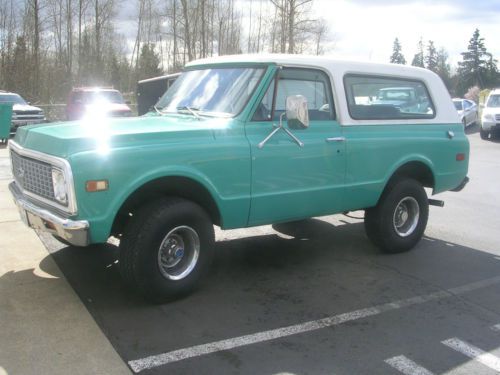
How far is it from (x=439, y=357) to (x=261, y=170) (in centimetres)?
202

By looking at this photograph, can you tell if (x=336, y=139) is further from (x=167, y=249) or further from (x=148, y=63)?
(x=148, y=63)

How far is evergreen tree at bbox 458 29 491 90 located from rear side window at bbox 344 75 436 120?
69318 millimetres

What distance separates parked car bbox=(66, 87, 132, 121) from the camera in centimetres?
1769

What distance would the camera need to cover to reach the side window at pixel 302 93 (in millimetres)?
4707

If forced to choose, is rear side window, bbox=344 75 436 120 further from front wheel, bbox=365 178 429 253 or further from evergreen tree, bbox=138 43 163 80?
evergreen tree, bbox=138 43 163 80

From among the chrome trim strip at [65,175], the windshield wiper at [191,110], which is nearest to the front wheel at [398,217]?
the windshield wiper at [191,110]

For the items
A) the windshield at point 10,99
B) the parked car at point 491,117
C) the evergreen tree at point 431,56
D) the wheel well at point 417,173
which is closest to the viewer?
the wheel well at point 417,173

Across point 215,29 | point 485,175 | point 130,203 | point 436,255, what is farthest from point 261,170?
point 215,29

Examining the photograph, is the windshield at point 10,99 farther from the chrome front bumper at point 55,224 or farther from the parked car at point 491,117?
the parked car at point 491,117

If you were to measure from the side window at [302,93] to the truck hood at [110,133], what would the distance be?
1.36 ft

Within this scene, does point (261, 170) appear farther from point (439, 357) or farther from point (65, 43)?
point (65, 43)

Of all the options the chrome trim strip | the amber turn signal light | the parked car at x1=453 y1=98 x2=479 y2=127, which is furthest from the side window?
the parked car at x1=453 y1=98 x2=479 y2=127

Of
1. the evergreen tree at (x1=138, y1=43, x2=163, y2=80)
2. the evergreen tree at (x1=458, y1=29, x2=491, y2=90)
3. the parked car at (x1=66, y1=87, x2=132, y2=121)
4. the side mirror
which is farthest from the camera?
the evergreen tree at (x1=458, y1=29, x2=491, y2=90)

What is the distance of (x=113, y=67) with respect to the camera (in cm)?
4322
